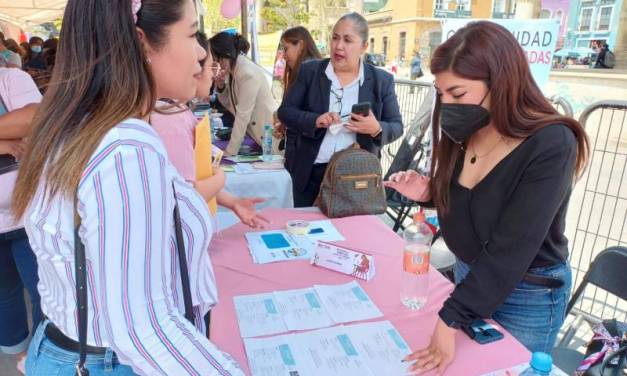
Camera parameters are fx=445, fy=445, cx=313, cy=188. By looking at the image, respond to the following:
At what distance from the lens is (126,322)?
652 mm

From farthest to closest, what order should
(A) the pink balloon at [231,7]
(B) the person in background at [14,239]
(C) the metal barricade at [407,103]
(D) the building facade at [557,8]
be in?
(D) the building facade at [557,8], (A) the pink balloon at [231,7], (C) the metal barricade at [407,103], (B) the person in background at [14,239]

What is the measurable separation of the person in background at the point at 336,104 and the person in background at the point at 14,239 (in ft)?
4.65

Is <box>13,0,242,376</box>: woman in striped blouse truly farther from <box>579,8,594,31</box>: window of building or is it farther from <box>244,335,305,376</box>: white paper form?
<box>579,8,594,31</box>: window of building

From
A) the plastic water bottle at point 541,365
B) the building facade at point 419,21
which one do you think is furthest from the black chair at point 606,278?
the building facade at point 419,21

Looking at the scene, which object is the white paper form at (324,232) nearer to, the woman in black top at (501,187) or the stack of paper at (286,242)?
the stack of paper at (286,242)

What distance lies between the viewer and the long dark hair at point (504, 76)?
1.21 metres

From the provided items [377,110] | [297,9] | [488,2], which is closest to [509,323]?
[377,110]

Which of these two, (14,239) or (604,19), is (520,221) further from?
(604,19)

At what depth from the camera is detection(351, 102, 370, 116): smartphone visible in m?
2.54

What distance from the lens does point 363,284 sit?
1476mm

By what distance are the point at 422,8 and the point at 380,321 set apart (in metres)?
34.5

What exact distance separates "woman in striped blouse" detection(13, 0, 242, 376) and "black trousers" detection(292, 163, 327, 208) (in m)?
1.95

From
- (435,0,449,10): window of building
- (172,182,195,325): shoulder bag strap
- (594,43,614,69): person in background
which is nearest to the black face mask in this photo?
(172,182,195,325): shoulder bag strap

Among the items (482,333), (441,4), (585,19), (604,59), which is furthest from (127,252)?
(441,4)
